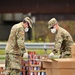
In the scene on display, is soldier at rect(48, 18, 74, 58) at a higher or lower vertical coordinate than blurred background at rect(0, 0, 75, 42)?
lower

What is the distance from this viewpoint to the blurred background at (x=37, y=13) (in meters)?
21.8

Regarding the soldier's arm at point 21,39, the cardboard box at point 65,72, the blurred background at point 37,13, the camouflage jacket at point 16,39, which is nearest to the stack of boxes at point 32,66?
the camouflage jacket at point 16,39

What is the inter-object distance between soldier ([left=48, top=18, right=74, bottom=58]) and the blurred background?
372 inches

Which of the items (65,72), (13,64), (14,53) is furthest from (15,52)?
(65,72)

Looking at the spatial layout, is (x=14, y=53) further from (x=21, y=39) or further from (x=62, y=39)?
(x=62, y=39)

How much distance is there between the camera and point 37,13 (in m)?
22.3

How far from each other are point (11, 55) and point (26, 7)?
36.0ft

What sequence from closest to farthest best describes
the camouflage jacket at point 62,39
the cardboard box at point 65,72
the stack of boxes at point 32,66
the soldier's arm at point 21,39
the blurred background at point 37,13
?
1. the cardboard box at point 65,72
2. the soldier's arm at point 21,39
3. the camouflage jacket at point 62,39
4. the stack of boxes at point 32,66
5. the blurred background at point 37,13

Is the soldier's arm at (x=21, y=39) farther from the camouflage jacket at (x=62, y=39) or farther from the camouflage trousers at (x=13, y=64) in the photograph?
the camouflage jacket at (x=62, y=39)

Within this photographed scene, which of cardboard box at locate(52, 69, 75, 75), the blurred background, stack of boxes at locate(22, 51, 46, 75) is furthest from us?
the blurred background

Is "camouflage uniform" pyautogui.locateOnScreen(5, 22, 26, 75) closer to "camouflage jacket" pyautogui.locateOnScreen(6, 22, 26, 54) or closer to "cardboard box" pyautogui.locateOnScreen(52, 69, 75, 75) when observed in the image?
"camouflage jacket" pyautogui.locateOnScreen(6, 22, 26, 54)

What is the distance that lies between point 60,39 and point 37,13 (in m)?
10.8

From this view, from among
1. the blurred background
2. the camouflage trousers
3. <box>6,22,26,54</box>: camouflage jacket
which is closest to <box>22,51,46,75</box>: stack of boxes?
the camouflage trousers

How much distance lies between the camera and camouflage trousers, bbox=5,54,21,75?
1160cm
